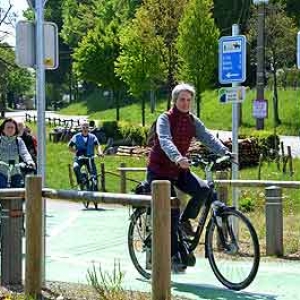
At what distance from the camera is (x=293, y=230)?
1145 cm

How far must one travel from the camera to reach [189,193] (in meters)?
7.69

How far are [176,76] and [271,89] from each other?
13530mm

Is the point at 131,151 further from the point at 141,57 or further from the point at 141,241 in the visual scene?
the point at 141,241

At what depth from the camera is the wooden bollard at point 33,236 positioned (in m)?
6.92

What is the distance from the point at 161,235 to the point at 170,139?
5.30 feet

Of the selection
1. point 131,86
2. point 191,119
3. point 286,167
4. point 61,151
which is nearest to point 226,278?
point 191,119

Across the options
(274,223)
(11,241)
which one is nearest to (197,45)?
(274,223)

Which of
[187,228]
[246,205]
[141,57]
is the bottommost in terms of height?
[246,205]

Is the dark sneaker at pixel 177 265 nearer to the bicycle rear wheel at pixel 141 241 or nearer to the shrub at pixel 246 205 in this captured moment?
the bicycle rear wheel at pixel 141 241

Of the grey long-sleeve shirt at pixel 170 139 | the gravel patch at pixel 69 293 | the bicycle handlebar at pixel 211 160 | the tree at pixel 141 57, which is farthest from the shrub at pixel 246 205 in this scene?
the tree at pixel 141 57

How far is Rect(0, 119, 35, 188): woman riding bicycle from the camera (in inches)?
447

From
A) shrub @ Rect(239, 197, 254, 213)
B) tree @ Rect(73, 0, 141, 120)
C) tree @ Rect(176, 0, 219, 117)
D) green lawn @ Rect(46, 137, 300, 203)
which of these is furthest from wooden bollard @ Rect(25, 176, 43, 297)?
tree @ Rect(73, 0, 141, 120)

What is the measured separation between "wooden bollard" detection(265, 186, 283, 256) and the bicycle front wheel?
2170 millimetres

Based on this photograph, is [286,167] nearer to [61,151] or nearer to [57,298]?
[61,151]
